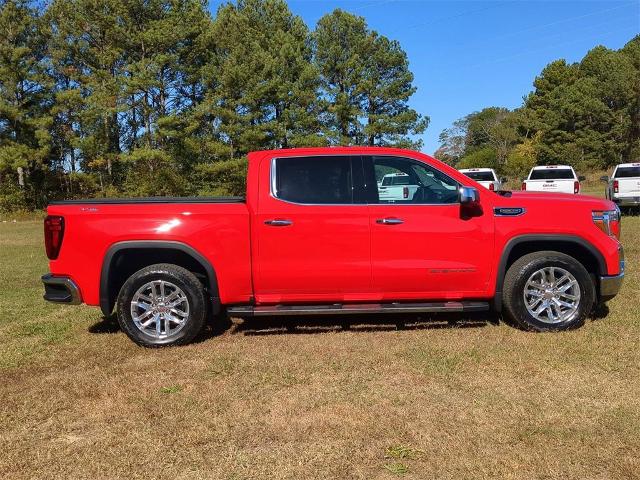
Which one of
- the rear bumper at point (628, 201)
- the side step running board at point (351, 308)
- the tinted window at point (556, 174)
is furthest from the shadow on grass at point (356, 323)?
the tinted window at point (556, 174)

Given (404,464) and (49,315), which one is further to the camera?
(49,315)

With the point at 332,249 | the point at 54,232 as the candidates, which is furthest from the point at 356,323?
the point at 54,232

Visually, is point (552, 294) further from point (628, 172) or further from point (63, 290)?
point (628, 172)

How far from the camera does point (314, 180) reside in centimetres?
537

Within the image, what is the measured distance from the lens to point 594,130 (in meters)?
58.1

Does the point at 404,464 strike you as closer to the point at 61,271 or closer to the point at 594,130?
the point at 61,271

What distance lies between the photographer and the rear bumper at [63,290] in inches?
207

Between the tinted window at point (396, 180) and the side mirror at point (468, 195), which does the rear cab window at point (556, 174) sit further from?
the side mirror at point (468, 195)

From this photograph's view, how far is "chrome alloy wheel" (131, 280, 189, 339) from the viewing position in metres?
5.30

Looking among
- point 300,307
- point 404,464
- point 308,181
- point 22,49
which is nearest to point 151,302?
point 300,307

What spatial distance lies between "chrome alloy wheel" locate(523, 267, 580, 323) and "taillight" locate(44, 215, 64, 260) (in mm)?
4500

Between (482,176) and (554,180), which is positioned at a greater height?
(482,176)

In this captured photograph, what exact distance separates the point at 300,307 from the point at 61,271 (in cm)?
231

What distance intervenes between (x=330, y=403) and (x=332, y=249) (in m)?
1.66
